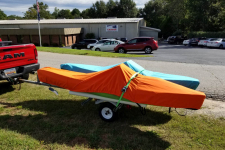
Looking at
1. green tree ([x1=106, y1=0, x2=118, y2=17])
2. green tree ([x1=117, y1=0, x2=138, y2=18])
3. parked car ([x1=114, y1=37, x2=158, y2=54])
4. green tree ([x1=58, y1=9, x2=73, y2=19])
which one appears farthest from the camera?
green tree ([x1=58, y1=9, x2=73, y2=19])

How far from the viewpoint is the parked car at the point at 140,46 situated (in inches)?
790

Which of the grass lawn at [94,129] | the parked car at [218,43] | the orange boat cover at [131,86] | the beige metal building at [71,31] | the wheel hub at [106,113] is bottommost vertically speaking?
the grass lawn at [94,129]

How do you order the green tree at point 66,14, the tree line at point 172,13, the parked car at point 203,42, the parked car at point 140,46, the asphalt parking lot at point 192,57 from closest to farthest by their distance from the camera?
the asphalt parking lot at point 192,57 < the parked car at point 140,46 < the parked car at point 203,42 < the tree line at point 172,13 < the green tree at point 66,14

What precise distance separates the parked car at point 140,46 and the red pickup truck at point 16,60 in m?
14.1

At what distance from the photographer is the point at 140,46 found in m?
20.1

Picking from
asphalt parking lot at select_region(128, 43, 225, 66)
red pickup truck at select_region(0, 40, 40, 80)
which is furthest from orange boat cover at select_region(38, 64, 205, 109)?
asphalt parking lot at select_region(128, 43, 225, 66)

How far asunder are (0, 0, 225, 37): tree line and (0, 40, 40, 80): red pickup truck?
37.9 meters

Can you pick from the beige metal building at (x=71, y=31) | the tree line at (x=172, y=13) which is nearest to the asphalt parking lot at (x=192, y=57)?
the beige metal building at (x=71, y=31)

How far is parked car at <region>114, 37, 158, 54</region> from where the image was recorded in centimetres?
2008

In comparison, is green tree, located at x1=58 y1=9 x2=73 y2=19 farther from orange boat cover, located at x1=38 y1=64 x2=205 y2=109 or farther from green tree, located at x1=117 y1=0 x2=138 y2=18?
orange boat cover, located at x1=38 y1=64 x2=205 y2=109

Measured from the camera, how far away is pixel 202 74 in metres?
9.33

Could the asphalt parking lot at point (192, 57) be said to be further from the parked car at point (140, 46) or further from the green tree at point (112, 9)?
the green tree at point (112, 9)

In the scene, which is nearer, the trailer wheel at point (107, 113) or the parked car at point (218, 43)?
the trailer wheel at point (107, 113)

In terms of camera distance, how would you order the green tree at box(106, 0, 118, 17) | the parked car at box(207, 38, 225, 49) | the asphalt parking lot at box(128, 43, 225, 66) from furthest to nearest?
1. the green tree at box(106, 0, 118, 17)
2. the parked car at box(207, 38, 225, 49)
3. the asphalt parking lot at box(128, 43, 225, 66)
